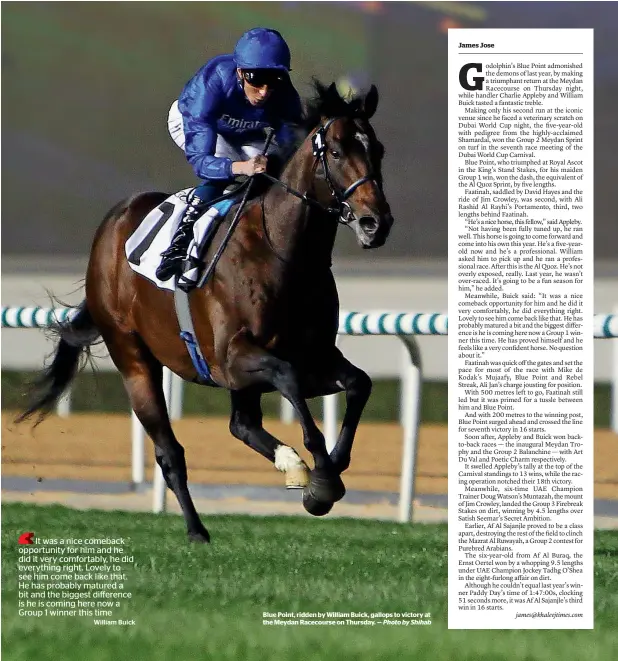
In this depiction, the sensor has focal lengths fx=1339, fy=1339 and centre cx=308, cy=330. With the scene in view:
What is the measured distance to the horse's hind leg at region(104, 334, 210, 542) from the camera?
4.79m

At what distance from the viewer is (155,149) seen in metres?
14.4

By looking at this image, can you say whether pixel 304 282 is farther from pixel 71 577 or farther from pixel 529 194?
pixel 71 577

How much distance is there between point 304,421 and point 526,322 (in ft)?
2.25

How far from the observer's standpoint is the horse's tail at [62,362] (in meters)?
5.24

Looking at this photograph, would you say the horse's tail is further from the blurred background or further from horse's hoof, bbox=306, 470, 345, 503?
the blurred background

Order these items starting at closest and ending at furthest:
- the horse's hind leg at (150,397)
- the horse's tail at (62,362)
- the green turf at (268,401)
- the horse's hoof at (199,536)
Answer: the horse's hoof at (199,536), the horse's hind leg at (150,397), the horse's tail at (62,362), the green turf at (268,401)

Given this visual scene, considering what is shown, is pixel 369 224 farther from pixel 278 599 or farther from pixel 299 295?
pixel 278 599

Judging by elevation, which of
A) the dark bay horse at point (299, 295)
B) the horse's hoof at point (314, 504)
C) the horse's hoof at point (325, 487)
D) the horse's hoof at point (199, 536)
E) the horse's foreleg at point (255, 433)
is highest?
the dark bay horse at point (299, 295)

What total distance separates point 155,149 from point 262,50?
415 inches

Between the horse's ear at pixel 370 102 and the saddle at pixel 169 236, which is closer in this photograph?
the horse's ear at pixel 370 102

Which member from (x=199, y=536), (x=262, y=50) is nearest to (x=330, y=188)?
(x=262, y=50)

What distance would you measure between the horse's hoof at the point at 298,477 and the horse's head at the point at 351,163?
0.66 meters

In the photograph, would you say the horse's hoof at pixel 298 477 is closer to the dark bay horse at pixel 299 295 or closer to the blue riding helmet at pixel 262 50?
the dark bay horse at pixel 299 295

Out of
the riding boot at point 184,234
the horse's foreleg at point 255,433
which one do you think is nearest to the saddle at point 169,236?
the riding boot at point 184,234
